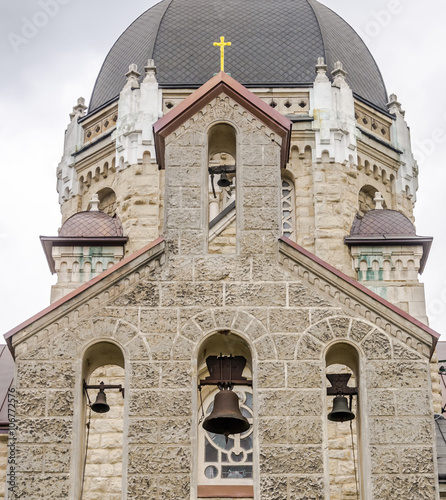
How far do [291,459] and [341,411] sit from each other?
138cm

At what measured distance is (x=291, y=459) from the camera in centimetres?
1275

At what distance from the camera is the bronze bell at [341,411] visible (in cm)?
1392

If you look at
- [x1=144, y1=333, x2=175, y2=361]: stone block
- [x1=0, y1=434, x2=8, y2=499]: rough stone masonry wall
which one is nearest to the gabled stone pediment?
[x1=144, y1=333, x2=175, y2=361]: stone block

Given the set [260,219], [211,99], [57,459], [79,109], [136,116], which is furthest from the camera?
[79,109]

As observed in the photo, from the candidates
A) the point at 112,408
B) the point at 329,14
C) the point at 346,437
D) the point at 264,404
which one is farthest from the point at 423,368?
the point at 329,14

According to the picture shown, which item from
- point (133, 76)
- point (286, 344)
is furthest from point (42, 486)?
point (133, 76)

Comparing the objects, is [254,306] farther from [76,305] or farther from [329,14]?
[329,14]

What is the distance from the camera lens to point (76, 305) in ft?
44.4

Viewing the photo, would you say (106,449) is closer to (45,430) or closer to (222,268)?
(222,268)

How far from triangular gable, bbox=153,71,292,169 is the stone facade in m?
0.63

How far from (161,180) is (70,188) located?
323 cm

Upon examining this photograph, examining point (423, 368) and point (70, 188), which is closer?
point (423, 368)

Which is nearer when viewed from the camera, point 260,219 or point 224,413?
point 224,413

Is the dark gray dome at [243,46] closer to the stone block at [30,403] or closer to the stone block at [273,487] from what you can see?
the stone block at [30,403]
